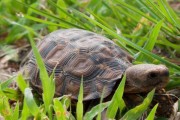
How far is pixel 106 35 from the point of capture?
2770mm

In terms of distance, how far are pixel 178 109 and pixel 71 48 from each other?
55 cm

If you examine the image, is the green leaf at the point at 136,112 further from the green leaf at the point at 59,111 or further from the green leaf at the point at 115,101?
the green leaf at the point at 59,111

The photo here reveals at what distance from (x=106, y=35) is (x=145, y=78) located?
2.40 ft

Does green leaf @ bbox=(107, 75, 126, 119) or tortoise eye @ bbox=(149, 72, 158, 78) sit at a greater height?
tortoise eye @ bbox=(149, 72, 158, 78)

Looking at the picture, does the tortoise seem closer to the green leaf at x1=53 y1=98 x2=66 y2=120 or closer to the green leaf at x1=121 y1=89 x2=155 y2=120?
the green leaf at x1=121 y1=89 x2=155 y2=120

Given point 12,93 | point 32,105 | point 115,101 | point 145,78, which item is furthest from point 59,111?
point 12,93

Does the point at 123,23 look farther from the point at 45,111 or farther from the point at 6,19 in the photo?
the point at 45,111

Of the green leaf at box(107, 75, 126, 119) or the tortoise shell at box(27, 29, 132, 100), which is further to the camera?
the tortoise shell at box(27, 29, 132, 100)

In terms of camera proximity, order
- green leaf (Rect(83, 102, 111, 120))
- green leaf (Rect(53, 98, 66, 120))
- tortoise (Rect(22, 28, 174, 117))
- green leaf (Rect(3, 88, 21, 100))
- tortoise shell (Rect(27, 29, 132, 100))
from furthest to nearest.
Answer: green leaf (Rect(3, 88, 21, 100)) → tortoise shell (Rect(27, 29, 132, 100)) → tortoise (Rect(22, 28, 174, 117)) → green leaf (Rect(83, 102, 111, 120)) → green leaf (Rect(53, 98, 66, 120))

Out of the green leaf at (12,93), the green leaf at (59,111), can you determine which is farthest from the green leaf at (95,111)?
the green leaf at (12,93)

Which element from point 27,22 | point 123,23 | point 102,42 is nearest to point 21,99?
point 102,42

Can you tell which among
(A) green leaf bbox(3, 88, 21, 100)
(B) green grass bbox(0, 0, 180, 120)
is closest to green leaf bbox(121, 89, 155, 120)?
(B) green grass bbox(0, 0, 180, 120)

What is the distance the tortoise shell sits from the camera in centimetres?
221

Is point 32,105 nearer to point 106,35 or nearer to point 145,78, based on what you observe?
point 145,78
